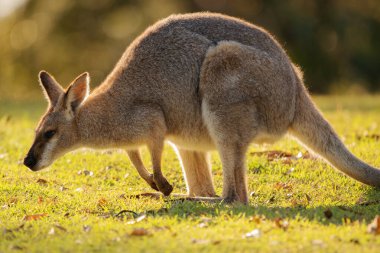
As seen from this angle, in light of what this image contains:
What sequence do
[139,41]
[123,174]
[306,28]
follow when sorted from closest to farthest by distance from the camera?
[139,41]
[123,174]
[306,28]

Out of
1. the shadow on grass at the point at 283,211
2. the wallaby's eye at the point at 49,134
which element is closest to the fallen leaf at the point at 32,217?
the shadow on grass at the point at 283,211

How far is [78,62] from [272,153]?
16.7 metres

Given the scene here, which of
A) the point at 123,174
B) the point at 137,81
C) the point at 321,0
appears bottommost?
the point at 123,174

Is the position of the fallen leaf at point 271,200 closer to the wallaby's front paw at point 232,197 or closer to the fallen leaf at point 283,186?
the fallen leaf at point 283,186

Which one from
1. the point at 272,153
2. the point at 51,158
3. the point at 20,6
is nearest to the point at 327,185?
the point at 272,153

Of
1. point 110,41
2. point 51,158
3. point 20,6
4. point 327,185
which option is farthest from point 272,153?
point 20,6

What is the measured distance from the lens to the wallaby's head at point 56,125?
759cm

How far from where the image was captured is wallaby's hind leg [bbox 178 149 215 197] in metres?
7.89

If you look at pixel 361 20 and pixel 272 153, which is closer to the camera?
pixel 272 153

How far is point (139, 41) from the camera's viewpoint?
7.96m

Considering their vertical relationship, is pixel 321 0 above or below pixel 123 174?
above

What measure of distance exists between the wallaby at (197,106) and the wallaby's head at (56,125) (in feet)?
0.03

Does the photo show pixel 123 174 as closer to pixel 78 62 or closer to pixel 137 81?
pixel 137 81

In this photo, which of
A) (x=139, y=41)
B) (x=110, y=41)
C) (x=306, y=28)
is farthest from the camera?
(x=110, y=41)
